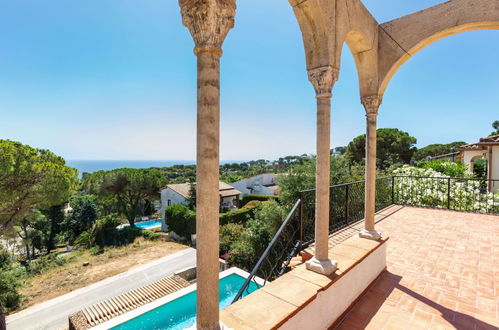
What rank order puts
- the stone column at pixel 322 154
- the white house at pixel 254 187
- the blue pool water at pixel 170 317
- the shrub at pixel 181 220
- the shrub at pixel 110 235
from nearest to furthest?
the stone column at pixel 322 154 → the blue pool water at pixel 170 317 → the shrub at pixel 181 220 → the shrub at pixel 110 235 → the white house at pixel 254 187

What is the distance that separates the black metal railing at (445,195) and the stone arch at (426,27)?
5.39 meters

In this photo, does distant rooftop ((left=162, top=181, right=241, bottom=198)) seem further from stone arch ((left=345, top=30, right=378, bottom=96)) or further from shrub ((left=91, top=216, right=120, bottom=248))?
stone arch ((left=345, top=30, right=378, bottom=96))

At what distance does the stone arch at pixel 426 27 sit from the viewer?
3309 millimetres

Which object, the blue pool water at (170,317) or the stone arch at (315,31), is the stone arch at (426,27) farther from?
the blue pool water at (170,317)

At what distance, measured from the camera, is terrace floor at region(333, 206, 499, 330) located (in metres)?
2.56

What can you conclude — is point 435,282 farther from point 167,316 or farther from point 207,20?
point 167,316

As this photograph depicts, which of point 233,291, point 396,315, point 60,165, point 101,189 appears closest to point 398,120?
point 233,291

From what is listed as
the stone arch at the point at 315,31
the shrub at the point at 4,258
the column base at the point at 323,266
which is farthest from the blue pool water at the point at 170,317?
the shrub at the point at 4,258

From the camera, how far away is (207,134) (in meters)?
1.50

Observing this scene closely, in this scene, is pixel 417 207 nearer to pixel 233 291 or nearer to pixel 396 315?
pixel 396 315

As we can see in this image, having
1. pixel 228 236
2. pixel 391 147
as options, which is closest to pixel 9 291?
pixel 228 236

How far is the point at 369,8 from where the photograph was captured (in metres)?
3.78

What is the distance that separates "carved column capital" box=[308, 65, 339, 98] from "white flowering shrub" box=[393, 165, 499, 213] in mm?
6641

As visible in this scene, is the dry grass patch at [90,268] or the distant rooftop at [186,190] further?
the distant rooftop at [186,190]
